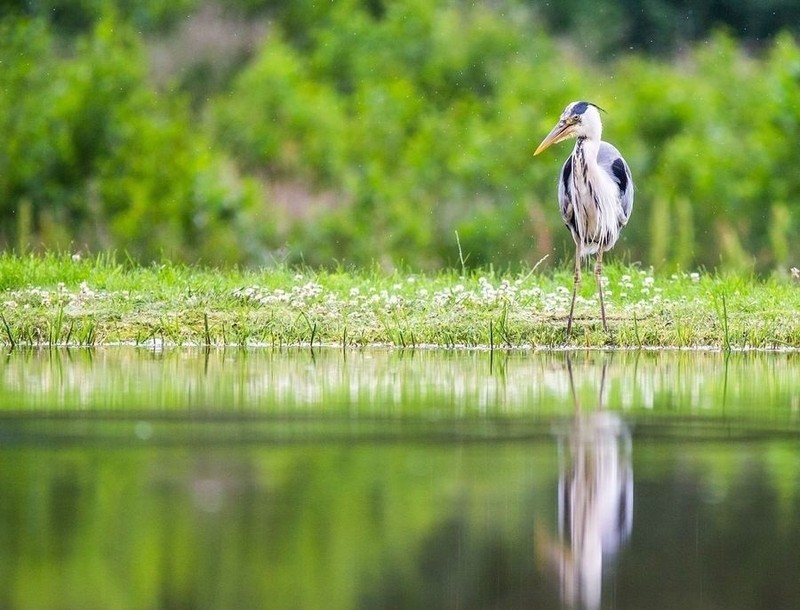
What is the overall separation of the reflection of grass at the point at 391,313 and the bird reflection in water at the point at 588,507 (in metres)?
4.00

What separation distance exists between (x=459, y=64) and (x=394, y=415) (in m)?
18.9

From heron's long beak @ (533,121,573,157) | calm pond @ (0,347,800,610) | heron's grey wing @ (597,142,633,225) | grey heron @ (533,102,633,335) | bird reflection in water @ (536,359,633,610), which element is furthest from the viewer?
heron's grey wing @ (597,142,633,225)

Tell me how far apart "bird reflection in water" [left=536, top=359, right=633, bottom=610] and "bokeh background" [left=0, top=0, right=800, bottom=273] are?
42.0ft

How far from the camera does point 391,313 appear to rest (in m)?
11.6

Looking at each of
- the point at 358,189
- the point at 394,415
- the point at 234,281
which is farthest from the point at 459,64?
the point at 394,415

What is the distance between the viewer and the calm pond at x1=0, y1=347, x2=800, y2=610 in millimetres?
4234

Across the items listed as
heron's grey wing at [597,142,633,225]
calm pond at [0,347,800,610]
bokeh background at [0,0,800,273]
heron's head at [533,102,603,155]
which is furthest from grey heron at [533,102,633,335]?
bokeh background at [0,0,800,273]

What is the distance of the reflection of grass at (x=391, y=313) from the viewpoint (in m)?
11.2

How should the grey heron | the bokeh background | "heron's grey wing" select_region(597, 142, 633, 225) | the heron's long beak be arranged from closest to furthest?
the grey heron
the heron's long beak
"heron's grey wing" select_region(597, 142, 633, 225)
the bokeh background

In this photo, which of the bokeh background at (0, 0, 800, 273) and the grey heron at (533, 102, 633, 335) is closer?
the grey heron at (533, 102, 633, 335)

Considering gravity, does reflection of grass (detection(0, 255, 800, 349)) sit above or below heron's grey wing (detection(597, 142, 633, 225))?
below

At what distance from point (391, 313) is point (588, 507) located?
645 cm

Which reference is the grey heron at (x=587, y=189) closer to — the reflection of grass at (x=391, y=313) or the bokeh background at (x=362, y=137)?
the reflection of grass at (x=391, y=313)

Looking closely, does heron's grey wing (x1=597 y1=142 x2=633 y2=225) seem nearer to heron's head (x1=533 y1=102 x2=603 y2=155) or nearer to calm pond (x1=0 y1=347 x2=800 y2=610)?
heron's head (x1=533 y1=102 x2=603 y2=155)
